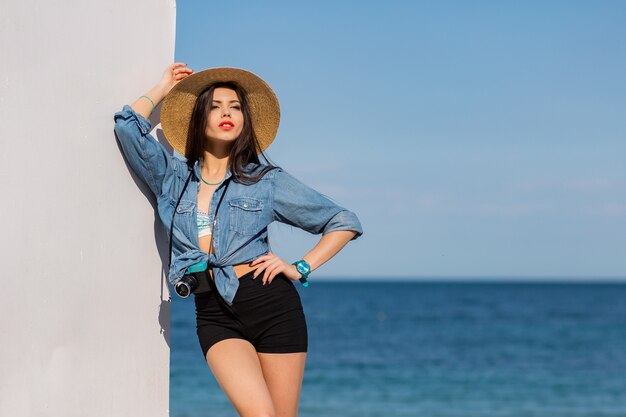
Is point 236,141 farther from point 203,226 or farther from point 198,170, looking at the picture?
point 203,226

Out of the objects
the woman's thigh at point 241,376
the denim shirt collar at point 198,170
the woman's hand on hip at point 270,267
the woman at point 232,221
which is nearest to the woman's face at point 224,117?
the woman at point 232,221

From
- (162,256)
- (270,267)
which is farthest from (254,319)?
(162,256)

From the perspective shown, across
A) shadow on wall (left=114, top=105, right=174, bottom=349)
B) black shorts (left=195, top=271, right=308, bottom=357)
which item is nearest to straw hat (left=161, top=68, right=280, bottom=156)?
shadow on wall (left=114, top=105, right=174, bottom=349)

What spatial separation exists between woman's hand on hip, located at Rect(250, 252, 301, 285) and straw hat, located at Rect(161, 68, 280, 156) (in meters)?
0.47

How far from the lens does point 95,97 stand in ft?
10.1

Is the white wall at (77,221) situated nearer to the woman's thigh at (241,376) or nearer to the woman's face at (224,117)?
the woman's face at (224,117)

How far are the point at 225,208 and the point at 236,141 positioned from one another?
0.29m

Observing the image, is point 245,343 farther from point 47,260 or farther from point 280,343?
point 47,260

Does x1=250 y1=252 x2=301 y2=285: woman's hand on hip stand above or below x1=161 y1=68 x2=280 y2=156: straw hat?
below

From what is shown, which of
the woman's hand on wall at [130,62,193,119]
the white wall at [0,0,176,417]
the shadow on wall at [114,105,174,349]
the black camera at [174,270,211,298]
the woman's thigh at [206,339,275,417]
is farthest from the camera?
the shadow on wall at [114,105,174,349]

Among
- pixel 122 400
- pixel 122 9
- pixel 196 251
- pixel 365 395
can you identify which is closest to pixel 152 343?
pixel 122 400

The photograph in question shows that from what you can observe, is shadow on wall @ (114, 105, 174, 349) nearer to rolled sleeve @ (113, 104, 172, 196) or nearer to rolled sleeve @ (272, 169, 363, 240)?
rolled sleeve @ (113, 104, 172, 196)

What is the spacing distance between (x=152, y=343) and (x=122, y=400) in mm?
246

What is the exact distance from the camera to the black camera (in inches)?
123
